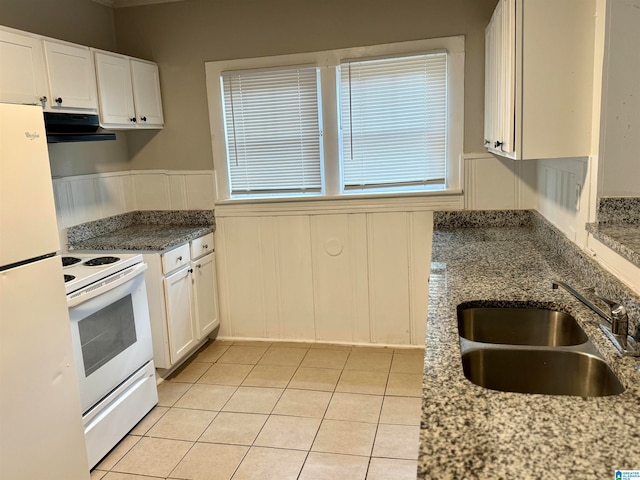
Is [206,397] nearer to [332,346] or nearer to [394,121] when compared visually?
[332,346]

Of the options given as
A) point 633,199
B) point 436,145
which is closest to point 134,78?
point 436,145

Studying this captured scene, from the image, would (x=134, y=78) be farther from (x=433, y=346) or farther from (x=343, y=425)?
(x=433, y=346)

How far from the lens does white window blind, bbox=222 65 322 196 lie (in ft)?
11.8

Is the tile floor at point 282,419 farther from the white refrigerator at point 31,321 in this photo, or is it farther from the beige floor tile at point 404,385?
the white refrigerator at point 31,321

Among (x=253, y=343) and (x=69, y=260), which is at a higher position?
(x=69, y=260)

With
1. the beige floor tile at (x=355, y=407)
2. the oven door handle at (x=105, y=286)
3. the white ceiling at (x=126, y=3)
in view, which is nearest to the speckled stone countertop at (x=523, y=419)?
the beige floor tile at (x=355, y=407)

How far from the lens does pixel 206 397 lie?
10.3 ft

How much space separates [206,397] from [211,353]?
2.25ft

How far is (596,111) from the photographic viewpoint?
6.51ft

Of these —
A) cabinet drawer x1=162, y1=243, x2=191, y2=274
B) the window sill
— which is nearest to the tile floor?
cabinet drawer x1=162, y1=243, x2=191, y2=274

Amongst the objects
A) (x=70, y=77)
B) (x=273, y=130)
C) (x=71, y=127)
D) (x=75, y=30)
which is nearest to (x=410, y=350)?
(x=273, y=130)

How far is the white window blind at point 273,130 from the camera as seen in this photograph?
3.61 metres

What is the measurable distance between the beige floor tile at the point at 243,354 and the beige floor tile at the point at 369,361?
2.21 ft

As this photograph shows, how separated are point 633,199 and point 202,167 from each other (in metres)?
2.88
